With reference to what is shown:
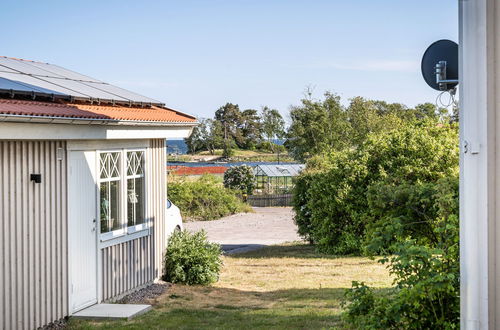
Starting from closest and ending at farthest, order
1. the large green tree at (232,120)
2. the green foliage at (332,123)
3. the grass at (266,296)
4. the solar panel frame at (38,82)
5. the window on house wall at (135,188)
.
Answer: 1. the grass at (266,296)
2. the solar panel frame at (38,82)
3. the window on house wall at (135,188)
4. the green foliage at (332,123)
5. the large green tree at (232,120)

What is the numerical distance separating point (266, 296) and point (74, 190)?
3835 mm

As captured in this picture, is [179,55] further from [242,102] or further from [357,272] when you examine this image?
[357,272]

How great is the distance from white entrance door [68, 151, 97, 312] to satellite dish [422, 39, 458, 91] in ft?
17.5

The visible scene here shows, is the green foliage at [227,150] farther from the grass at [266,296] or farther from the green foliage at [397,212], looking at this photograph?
the grass at [266,296]

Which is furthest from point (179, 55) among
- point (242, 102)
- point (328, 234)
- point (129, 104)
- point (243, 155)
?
point (129, 104)

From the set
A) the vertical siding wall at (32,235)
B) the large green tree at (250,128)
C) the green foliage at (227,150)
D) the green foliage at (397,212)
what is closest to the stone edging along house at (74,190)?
the vertical siding wall at (32,235)

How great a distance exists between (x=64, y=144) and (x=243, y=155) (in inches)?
2776

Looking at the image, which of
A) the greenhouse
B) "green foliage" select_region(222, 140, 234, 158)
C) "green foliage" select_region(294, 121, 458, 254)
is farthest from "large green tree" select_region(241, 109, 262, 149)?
"green foliage" select_region(294, 121, 458, 254)

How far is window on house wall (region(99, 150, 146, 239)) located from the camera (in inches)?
394

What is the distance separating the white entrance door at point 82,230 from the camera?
358 inches

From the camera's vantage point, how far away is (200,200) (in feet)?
99.6

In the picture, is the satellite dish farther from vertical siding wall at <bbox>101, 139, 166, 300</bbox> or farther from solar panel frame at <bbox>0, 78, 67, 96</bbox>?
vertical siding wall at <bbox>101, 139, 166, 300</bbox>

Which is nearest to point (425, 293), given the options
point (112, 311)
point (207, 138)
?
point (112, 311)

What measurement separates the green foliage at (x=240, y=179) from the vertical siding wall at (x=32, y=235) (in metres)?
30.9
